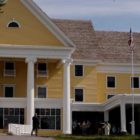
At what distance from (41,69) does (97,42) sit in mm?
10134

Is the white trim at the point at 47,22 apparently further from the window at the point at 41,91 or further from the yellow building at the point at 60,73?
the window at the point at 41,91

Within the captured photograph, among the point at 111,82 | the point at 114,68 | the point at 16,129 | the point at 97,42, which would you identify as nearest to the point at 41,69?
the point at 111,82

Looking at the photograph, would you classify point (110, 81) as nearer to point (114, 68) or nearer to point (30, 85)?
point (114, 68)

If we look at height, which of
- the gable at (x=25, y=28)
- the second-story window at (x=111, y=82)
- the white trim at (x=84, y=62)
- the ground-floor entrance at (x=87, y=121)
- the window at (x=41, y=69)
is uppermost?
the gable at (x=25, y=28)

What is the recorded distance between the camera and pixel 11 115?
65.7 m

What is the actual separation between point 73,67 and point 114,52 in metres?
7.40

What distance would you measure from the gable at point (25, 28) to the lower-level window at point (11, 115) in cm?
708

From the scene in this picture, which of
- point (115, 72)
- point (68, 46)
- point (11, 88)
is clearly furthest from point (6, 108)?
point (115, 72)

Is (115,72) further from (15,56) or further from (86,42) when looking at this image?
(15,56)

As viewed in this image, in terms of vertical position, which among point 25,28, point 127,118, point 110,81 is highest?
point 25,28

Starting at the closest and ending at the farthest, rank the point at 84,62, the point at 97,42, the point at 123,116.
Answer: the point at 123,116 → the point at 84,62 → the point at 97,42

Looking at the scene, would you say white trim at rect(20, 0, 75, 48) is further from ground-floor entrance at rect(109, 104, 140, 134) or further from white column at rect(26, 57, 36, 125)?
ground-floor entrance at rect(109, 104, 140, 134)

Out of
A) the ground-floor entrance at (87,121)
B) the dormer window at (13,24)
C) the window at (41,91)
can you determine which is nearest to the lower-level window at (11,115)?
the window at (41,91)

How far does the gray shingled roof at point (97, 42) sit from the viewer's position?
75.7m
